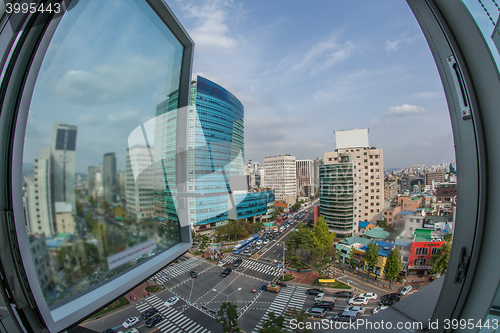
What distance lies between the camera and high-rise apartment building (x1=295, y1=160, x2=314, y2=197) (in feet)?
81.8

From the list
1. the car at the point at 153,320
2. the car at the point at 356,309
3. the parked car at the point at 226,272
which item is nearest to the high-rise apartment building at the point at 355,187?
the car at the point at 356,309

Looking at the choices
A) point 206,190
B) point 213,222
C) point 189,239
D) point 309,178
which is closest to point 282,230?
point 213,222

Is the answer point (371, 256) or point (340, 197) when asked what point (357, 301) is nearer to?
point (371, 256)

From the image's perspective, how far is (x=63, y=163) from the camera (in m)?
0.57

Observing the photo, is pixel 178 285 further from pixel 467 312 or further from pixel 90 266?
pixel 467 312

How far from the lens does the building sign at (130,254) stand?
67cm

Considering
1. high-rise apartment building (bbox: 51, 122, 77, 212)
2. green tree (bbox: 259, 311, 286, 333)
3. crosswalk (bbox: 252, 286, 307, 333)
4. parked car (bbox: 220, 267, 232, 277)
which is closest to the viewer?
high-rise apartment building (bbox: 51, 122, 77, 212)

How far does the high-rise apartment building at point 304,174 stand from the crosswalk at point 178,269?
62.1 ft

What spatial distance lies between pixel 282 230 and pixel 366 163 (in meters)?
5.68

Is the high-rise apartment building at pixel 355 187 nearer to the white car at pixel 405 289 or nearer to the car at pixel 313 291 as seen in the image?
the white car at pixel 405 289

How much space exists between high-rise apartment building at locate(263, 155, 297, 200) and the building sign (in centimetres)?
1949

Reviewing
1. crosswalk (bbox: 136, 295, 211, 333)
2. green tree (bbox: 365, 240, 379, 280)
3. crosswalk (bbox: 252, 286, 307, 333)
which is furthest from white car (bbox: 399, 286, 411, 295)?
crosswalk (bbox: 136, 295, 211, 333)

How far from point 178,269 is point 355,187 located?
7523 mm

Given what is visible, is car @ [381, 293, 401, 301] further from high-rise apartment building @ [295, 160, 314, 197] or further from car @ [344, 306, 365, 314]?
high-rise apartment building @ [295, 160, 314, 197]
